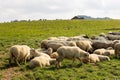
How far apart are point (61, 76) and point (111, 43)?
994 cm

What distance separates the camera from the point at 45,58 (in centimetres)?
2100

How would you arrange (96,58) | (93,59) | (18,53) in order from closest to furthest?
1. (18,53)
2. (93,59)
3. (96,58)

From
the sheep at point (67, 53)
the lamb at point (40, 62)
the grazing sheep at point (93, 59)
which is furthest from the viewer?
the grazing sheep at point (93, 59)

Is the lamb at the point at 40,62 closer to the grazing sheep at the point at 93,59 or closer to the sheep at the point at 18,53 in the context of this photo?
the sheep at the point at 18,53

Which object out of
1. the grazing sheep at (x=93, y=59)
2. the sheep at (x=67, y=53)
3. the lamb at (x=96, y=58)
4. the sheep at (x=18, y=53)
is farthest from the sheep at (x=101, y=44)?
the sheep at (x=18, y=53)

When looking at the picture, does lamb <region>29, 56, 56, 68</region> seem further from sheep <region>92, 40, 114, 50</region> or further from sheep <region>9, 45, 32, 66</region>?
sheep <region>92, 40, 114, 50</region>

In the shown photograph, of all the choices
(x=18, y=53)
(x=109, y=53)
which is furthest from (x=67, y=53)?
(x=109, y=53)

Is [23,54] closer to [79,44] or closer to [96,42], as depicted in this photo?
[79,44]

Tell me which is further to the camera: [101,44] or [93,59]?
[101,44]

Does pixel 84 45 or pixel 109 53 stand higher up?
pixel 84 45

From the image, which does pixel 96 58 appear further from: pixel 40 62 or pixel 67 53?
pixel 40 62

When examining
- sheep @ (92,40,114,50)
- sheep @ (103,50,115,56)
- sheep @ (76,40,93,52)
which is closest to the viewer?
sheep @ (103,50,115,56)

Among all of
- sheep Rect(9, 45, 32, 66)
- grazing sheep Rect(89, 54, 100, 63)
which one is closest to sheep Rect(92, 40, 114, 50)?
grazing sheep Rect(89, 54, 100, 63)

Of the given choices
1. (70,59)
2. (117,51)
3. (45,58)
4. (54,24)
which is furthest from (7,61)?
(54,24)
